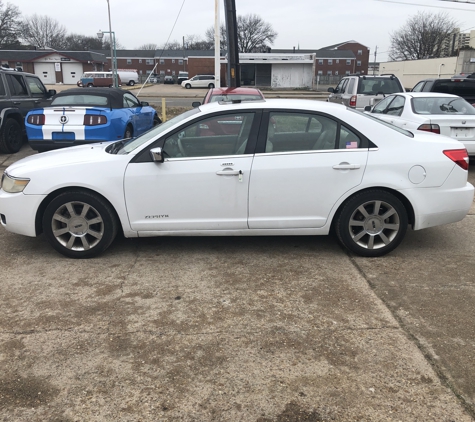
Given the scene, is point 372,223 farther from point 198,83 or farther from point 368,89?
point 198,83

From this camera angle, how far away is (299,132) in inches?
180

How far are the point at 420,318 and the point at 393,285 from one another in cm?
58

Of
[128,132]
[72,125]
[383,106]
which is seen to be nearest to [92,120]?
[72,125]

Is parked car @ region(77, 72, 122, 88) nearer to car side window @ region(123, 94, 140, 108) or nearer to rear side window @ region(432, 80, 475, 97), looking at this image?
car side window @ region(123, 94, 140, 108)

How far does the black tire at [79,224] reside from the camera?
14.6 ft

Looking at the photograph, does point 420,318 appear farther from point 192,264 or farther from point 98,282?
point 98,282

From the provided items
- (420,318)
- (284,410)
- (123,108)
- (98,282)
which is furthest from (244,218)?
(123,108)

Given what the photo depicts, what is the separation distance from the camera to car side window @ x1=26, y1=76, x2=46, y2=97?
452 inches

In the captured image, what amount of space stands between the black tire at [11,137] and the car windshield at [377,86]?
30.6 feet

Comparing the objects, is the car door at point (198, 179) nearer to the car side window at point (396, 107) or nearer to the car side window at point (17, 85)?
the car side window at point (396, 107)

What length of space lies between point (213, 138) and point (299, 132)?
0.86 m

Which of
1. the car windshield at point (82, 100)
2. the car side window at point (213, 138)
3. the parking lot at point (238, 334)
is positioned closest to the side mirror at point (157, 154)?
the car side window at point (213, 138)

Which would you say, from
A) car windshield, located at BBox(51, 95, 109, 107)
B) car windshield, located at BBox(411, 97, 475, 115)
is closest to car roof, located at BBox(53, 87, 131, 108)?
car windshield, located at BBox(51, 95, 109, 107)

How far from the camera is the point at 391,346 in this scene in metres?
3.14
